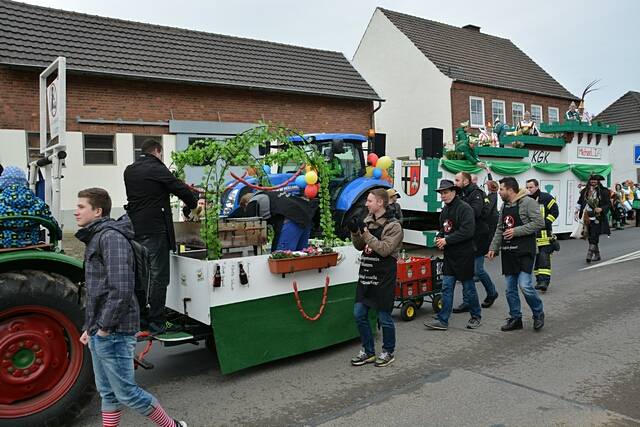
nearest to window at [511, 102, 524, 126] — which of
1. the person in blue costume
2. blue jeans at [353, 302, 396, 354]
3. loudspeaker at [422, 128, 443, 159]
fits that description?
loudspeaker at [422, 128, 443, 159]

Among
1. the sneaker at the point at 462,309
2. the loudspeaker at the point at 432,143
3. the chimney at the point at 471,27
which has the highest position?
the chimney at the point at 471,27

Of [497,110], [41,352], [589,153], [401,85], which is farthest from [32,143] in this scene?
[497,110]

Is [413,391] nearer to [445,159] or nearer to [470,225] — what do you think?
[470,225]

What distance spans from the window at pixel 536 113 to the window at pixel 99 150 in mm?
21615

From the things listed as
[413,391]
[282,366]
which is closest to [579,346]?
[413,391]

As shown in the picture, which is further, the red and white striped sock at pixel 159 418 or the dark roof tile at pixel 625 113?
the dark roof tile at pixel 625 113

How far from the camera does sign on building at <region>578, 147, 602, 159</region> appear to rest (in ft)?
57.1

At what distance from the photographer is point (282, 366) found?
210 inches

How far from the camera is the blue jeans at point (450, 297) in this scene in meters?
6.48

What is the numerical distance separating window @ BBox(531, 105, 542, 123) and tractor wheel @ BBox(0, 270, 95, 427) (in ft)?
92.0

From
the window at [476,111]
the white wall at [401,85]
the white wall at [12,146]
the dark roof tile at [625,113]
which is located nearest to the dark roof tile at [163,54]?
the white wall at [12,146]

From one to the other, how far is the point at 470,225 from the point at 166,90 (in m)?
11.1

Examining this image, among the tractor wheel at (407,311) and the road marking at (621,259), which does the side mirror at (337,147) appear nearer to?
the tractor wheel at (407,311)

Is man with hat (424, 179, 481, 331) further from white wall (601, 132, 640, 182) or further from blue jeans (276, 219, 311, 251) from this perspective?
white wall (601, 132, 640, 182)
